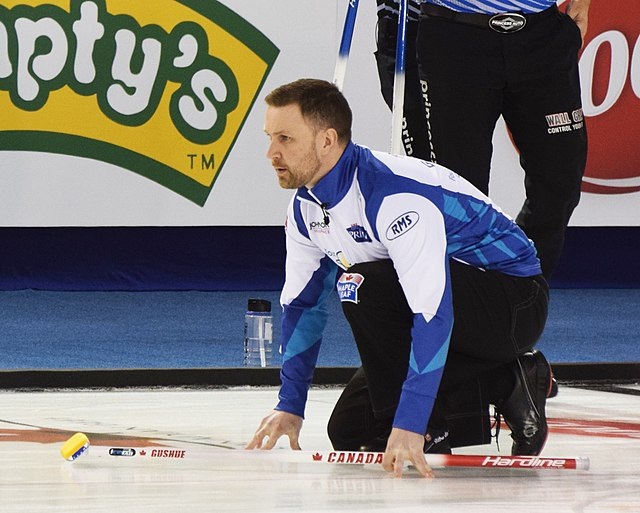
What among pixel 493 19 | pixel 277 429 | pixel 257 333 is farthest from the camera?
pixel 257 333

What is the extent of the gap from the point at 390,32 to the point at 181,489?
1659 mm

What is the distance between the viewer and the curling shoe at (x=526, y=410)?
2781 mm

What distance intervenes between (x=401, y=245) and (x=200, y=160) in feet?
10.3

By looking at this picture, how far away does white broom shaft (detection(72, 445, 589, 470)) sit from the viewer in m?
2.61

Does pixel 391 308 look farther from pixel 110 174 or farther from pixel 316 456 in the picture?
pixel 110 174

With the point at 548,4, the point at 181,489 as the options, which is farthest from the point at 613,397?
the point at 181,489

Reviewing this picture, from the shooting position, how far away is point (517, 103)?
344 cm

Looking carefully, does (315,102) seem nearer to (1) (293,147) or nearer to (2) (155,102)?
(1) (293,147)

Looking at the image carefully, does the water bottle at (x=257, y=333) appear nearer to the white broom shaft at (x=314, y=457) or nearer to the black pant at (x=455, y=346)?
the black pant at (x=455, y=346)

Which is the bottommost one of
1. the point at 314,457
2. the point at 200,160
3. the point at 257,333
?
the point at 257,333

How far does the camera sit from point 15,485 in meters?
2.48

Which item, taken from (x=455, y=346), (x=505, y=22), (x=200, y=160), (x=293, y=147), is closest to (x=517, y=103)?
(x=505, y=22)

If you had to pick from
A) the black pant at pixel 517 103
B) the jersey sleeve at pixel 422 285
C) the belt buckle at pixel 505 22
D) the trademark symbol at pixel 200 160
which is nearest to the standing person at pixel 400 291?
the jersey sleeve at pixel 422 285

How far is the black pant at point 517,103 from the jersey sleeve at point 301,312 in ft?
2.31
